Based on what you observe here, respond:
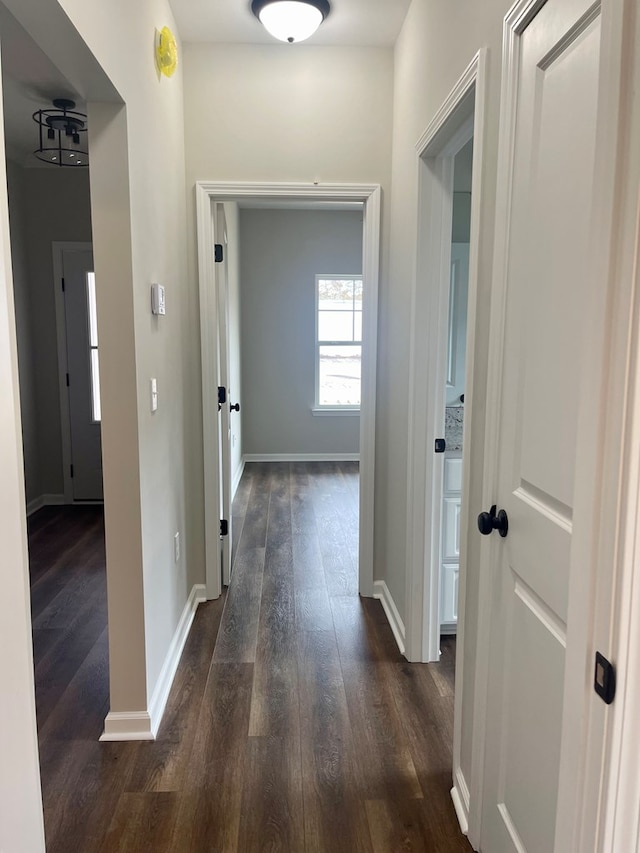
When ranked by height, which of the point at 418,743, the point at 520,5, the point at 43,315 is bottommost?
the point at 418,743

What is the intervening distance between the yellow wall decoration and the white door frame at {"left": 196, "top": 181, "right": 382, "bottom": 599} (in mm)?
556

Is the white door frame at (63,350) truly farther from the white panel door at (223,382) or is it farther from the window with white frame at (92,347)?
the white panel door at (223,382)

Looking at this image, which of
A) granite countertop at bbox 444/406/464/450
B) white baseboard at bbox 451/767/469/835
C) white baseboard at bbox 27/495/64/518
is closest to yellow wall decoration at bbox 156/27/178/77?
granite countertop at bbox 444/406/464/450

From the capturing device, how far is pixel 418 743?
204 cm

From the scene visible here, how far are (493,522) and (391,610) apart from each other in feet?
5.38

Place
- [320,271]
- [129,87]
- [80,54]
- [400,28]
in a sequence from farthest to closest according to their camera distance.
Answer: [320,271], [400,28], [129,87], [80,54]

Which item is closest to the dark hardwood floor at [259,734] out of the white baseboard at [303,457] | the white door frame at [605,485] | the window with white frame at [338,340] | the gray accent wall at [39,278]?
the white door frame at [605,485]

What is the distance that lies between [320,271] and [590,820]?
6.31 m

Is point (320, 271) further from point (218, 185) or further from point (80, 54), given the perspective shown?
point (80, 54)

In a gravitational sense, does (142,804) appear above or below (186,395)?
below

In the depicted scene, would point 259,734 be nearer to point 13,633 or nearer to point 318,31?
point 13,633

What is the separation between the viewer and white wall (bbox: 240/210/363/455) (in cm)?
655

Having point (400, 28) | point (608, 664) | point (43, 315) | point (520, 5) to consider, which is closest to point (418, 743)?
point (608, 664)

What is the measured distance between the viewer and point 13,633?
1.03 m
